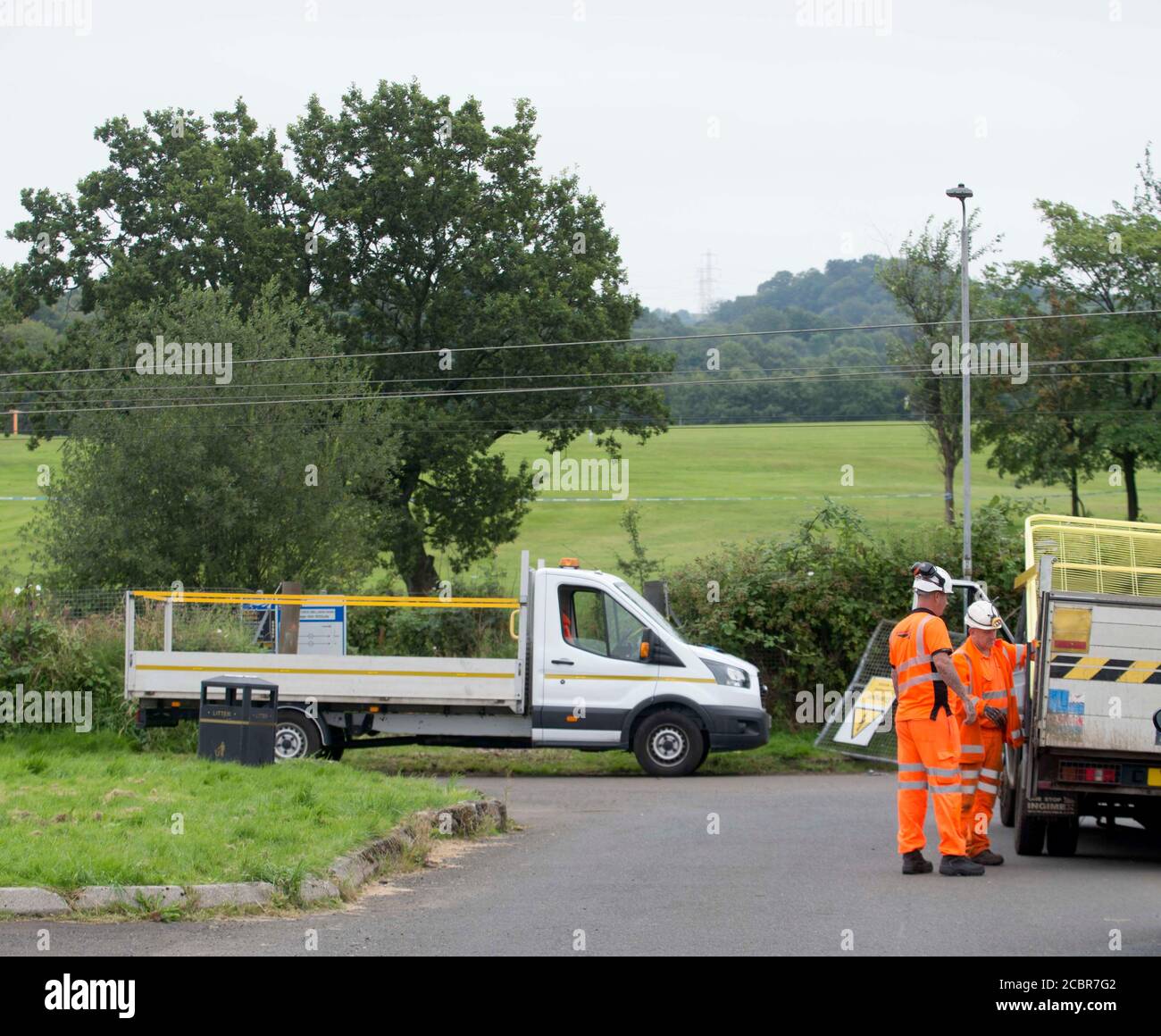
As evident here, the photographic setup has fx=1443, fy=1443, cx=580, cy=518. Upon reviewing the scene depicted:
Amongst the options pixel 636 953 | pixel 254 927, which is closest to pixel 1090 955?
pixel 636 953

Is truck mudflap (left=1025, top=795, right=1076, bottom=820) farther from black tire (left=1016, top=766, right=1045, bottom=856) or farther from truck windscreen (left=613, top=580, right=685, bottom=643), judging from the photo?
truck windscreen (left=613, top=580, right=685, bottom=643)

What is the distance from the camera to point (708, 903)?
847 centimetres

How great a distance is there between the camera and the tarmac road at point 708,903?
719cm

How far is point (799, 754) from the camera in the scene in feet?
60.1

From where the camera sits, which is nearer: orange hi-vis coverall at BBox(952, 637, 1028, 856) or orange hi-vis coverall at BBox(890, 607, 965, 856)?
orange hi-vis coverall at BBox(890, 607, 965, 856)

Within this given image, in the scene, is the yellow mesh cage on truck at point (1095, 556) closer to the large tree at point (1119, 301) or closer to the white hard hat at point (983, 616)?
the white hard hat at point (983, 616)

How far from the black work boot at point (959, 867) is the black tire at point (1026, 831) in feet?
3.82

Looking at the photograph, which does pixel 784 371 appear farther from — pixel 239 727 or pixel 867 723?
pixel 239 727

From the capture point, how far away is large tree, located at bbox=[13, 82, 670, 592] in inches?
1610

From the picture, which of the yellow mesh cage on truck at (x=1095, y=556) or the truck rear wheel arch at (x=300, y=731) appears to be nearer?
the yellow mesh cage on truck at (x=1095, y=556)
